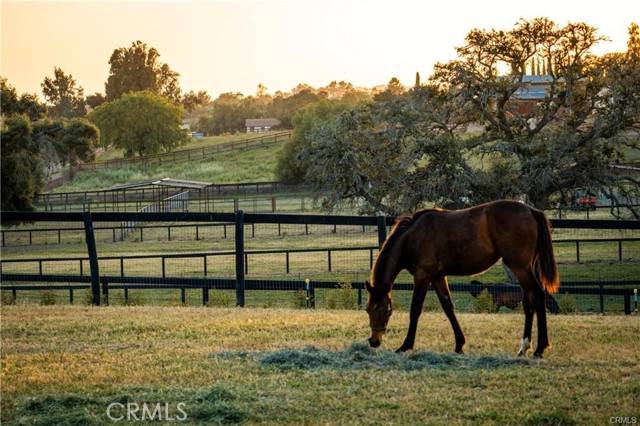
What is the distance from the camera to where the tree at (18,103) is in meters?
50.0

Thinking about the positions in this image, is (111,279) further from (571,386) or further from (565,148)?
(565,148)

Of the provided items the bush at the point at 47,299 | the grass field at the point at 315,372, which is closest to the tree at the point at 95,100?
the bush at the point at 47,299

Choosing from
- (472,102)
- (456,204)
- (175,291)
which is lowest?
(175,291)

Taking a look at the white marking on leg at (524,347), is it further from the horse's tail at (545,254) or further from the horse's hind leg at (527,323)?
the horse's tail at (545,254)

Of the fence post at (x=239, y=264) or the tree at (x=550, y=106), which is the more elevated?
the tree at (x=550, y=106)

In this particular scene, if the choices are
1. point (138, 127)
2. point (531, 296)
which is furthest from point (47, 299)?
point (138, 127)

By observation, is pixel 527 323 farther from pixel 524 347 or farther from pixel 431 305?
pixel 431 305

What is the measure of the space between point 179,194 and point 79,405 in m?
48.3

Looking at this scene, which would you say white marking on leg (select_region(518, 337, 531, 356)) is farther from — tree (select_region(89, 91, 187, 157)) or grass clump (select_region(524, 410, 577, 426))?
tree (select_region(89, 91, 187, 157))

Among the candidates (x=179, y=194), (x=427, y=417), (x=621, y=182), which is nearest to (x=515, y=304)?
(x=427, y=417)

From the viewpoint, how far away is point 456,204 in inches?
1058

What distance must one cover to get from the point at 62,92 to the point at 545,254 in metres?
156

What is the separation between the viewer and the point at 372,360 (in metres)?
9.34

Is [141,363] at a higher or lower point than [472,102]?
lower
